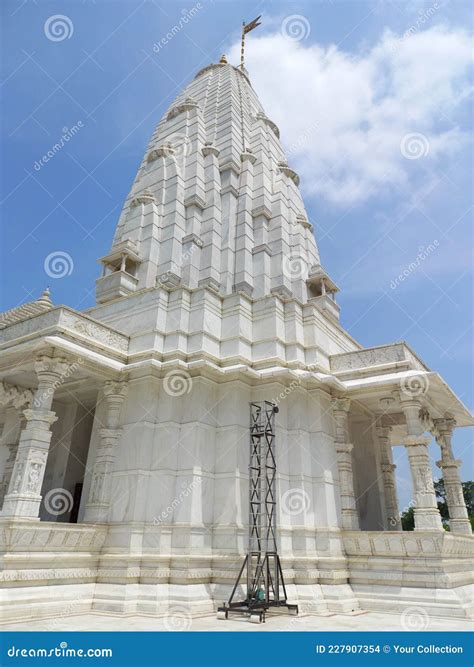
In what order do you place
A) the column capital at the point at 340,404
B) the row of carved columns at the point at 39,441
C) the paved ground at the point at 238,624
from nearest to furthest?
the paved ground at the point at 238,624, the row of carved columns at the point at 39,441, the column capital at the point at 340,404

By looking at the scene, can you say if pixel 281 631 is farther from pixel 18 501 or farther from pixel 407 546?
pixel 18 501

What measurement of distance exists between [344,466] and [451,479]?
5123 millimetres

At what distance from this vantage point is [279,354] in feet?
48.2

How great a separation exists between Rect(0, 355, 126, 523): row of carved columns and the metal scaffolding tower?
399cm

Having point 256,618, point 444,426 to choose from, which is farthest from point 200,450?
point 444,426

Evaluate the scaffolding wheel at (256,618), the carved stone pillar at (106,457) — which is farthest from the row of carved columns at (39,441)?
→ the scaffolding wheel at (256,618)

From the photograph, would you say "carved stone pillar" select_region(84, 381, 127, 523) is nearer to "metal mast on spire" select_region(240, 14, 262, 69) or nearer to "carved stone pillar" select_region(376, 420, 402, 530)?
"carved stone pillar" select_region(376, 420, 402, 530)

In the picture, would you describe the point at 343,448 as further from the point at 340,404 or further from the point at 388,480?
the point at 388,480

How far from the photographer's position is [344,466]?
14.1m

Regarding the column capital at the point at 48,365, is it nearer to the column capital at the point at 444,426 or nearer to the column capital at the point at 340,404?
the column capital at the point at 340,404

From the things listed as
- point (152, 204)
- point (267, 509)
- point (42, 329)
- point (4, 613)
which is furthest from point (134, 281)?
point (4, 613)

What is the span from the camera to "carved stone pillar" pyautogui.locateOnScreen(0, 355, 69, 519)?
10.7m

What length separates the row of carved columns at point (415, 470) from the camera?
497 inches
